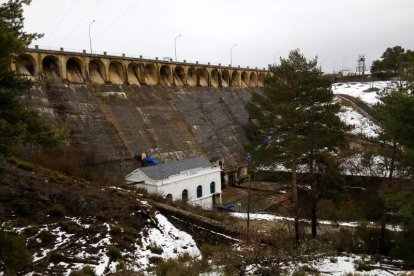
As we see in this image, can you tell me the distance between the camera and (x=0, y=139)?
26.9ft

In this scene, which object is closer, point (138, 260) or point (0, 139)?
point (0, 139)

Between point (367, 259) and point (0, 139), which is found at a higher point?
point (0, 139)

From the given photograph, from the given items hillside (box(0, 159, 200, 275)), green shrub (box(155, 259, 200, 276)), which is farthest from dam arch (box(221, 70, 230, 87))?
green shrub (box(155, 259, 200, 276))

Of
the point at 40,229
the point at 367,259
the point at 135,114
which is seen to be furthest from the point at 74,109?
the point at 367,259

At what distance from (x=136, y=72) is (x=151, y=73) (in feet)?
7.68

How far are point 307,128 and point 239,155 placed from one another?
23754mm

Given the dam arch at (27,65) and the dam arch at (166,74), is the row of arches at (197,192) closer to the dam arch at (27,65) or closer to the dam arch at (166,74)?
the dam arch at (27,65)

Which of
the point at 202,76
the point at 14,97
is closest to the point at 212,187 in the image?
the point at 14,97

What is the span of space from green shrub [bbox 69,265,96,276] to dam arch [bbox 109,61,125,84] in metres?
30.8

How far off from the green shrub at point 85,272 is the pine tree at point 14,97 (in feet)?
11.3

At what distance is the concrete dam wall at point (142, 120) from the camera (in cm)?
2973

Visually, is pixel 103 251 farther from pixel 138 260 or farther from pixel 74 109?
pixel 74 109

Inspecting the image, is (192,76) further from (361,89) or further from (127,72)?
(361,89)

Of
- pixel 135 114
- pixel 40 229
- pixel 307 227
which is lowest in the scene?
pixel 307 227
